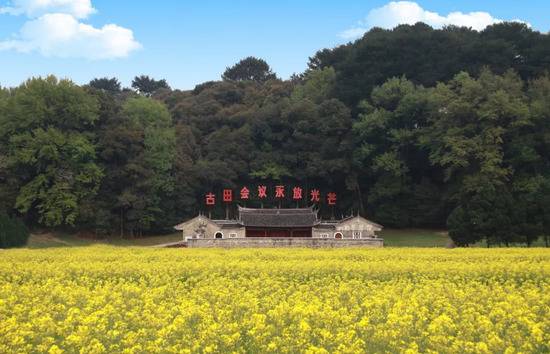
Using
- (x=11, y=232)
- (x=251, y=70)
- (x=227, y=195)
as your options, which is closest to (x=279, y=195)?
(x=227, y=195)

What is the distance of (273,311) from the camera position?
1115cm

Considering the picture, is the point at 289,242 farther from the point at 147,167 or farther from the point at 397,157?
the point at 147,167

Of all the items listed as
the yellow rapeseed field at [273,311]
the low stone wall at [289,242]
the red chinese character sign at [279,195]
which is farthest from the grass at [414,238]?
the yellow rapeseed field at [273,311]

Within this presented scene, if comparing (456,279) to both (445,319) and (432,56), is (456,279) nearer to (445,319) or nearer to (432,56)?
(445,319)

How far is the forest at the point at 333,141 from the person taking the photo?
47312mm

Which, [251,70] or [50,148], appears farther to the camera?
[251,70]

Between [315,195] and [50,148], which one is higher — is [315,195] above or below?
below

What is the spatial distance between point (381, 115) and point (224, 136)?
15387 millimetres

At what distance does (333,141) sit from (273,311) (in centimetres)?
4629

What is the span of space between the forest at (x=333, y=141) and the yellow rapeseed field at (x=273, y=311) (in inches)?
915

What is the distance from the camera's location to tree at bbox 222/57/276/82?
317ft

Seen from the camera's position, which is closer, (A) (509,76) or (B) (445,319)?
(B) (445,319)

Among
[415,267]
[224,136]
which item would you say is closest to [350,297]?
[415,267]

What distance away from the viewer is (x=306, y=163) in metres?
57.6
